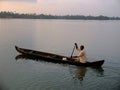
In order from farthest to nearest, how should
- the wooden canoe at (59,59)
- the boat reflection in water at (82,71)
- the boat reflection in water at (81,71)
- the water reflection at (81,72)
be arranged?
1. the wooden canoe at (59,59)
2. the boat reflection in water at (82,71)
3. the boat reflection in water at (81,71)
4. the water reflection at (81,72)

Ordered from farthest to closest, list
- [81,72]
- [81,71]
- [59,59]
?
[59,59]
[81,71]
[81,72]

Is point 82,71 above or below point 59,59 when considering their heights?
below

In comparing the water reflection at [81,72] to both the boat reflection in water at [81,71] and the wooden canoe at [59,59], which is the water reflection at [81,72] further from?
the wooden canoe at [59,59]

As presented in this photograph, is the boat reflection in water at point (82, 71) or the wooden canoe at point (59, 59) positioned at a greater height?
the wooden canoe at point (59, 59)

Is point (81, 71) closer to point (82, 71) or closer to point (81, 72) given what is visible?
point (82, 71)

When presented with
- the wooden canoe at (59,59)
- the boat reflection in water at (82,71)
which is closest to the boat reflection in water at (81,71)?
the boat reflection in water at (82,71)

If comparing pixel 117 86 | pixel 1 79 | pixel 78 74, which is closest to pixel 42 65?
pixel 78 74

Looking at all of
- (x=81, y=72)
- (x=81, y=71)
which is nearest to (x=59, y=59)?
(x=81, y=71)

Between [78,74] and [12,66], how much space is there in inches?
229

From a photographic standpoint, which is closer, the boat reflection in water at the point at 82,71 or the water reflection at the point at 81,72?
the water reflection at the point at 81,72

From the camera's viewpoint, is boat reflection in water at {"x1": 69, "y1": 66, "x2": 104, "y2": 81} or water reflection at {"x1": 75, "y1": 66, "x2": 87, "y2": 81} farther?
boat reflection in water at {"x1": 69, "y1": 66, "x2": 104, "y2": 81}

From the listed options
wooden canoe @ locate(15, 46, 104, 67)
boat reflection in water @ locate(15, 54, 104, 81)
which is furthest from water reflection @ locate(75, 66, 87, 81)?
wooden canoe @ locate(15, 46, 104, 67)

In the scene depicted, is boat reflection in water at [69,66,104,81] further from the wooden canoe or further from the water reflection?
the wooden canoe

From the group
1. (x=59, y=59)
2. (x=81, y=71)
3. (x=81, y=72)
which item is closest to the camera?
(x=81, y=72)
